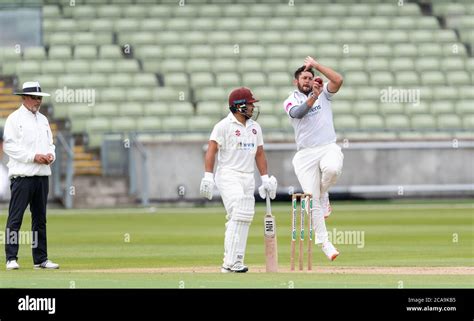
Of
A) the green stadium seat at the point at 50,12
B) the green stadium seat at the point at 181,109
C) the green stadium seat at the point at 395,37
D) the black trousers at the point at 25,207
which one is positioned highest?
the green stadium seat at the point at 50,12

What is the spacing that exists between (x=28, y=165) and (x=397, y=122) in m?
20.8

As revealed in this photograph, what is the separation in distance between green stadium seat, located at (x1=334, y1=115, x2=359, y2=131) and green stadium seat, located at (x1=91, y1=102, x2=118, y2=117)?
584 cm

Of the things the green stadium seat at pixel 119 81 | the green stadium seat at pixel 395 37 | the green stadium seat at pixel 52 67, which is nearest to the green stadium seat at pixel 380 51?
the green stadium seat at pixel 395 37

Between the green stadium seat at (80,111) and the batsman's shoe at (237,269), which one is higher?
the green stadium seat at (80,111)

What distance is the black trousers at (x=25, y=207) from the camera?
16.2 m

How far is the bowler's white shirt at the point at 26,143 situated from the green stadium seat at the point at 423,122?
20.7m

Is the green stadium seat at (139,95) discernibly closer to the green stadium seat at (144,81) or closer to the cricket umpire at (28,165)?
the green stadium seat at (144,81)

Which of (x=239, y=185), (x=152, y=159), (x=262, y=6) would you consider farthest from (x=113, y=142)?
(x=239, y=185)

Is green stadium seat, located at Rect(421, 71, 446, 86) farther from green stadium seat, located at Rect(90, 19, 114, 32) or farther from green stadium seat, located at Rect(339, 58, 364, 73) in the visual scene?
green stadium seat, located at Rect(90, 19, 114, 32)

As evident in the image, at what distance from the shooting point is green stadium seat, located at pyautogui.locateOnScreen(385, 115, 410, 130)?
35.7 metres

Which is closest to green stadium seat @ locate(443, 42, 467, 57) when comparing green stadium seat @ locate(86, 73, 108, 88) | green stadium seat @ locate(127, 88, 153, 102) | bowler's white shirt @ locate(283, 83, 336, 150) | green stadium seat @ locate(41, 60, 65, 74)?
green stadium seat @ locate(127, 88, 153, 102)
